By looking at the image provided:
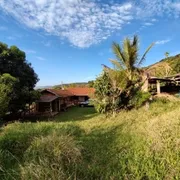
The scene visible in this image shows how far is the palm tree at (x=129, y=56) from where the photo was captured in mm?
15859

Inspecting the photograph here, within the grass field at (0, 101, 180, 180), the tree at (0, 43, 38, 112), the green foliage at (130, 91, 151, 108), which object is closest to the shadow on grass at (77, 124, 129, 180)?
the grass field at (0, 101, 180, 180)

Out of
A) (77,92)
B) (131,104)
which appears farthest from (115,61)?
(77,92)

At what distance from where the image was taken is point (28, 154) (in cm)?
682

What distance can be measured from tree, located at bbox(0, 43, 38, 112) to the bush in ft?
41.6

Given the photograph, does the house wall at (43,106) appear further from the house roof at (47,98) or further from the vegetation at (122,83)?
the vegetation at (122,83)

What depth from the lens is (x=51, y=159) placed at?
5.92m

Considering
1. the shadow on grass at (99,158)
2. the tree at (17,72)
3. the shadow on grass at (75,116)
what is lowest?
the shadow on grass at (75,116)

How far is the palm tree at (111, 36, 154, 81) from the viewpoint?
52.0 feet

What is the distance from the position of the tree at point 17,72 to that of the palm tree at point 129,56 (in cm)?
942

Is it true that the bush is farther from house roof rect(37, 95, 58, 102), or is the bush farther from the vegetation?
house roof rect(37, 95, 58, 102)

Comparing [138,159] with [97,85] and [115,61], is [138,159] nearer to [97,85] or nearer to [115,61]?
[97,85]

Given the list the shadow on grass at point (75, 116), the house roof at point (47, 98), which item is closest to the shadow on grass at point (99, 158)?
the shadow on grass at point (75, 116)

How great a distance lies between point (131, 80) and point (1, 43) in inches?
519

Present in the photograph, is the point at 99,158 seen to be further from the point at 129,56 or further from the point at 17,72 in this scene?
the point at 17,72
